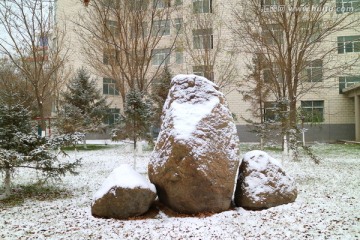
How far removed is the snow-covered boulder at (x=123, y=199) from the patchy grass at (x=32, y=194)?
6.74ft

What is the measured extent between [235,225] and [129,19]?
36.4 feet

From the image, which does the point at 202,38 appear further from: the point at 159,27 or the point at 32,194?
the point at 32,194

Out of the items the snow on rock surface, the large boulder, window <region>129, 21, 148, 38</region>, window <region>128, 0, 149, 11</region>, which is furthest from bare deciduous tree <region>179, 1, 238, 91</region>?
the snow on rock surface

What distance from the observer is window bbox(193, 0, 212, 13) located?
17.9m

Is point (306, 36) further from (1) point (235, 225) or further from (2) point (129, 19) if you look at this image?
(1) point (235, 225)

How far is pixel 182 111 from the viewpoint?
6.41 meters

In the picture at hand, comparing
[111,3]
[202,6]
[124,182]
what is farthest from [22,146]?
[202,6]

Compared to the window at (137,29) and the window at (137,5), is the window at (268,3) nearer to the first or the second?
the window at (137,5)

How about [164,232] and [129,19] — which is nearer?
[164,232]

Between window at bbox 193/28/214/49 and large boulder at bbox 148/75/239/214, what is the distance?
37.0 feet

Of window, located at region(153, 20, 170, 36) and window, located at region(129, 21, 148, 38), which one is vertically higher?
window, located at region(153, 20, 170, 36)

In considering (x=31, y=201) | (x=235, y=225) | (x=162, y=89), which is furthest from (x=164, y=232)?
(x=162, y=89)

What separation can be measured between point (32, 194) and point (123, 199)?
127 inches

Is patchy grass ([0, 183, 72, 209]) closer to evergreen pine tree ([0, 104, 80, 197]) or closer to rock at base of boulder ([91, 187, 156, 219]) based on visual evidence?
evergreen pine tree ([0, 104, 80, 197])
